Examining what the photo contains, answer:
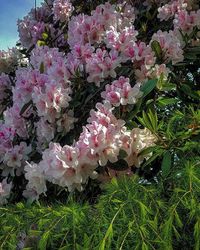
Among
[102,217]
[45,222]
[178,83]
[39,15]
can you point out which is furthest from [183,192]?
[39,15]

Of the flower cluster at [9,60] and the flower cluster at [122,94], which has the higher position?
the flower cluster at [9,60]

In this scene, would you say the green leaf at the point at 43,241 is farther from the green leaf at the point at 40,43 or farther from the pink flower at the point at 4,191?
the green leaf at the point at 40,43

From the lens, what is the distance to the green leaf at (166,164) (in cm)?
214

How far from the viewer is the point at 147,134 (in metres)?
2.51

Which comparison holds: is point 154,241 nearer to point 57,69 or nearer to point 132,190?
point 132,190

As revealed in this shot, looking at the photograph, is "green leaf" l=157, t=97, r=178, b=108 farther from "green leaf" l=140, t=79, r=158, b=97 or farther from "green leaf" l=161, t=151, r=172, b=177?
"green leaf" l=161, t=151, r=172, b=177

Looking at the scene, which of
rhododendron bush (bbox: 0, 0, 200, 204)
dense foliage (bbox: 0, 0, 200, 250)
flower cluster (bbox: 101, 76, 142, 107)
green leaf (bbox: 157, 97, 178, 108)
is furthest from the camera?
green leaf (bbox: 157, 97, 178, 108)

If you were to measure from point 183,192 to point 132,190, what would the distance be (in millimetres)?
171

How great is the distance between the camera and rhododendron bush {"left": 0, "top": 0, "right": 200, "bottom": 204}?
7.88ft

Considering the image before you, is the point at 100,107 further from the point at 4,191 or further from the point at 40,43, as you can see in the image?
the point at 40,43

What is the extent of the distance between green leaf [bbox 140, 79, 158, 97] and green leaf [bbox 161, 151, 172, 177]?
0.38 metres

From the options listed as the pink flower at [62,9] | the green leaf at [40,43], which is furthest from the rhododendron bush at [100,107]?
the pink flower at [62,9]

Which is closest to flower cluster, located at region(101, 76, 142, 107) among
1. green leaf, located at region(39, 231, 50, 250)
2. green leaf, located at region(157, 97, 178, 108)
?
green leaf, located at region(157, 97, 178, 108)

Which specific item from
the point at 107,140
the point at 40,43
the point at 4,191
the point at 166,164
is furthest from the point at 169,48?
the point at 40,43
